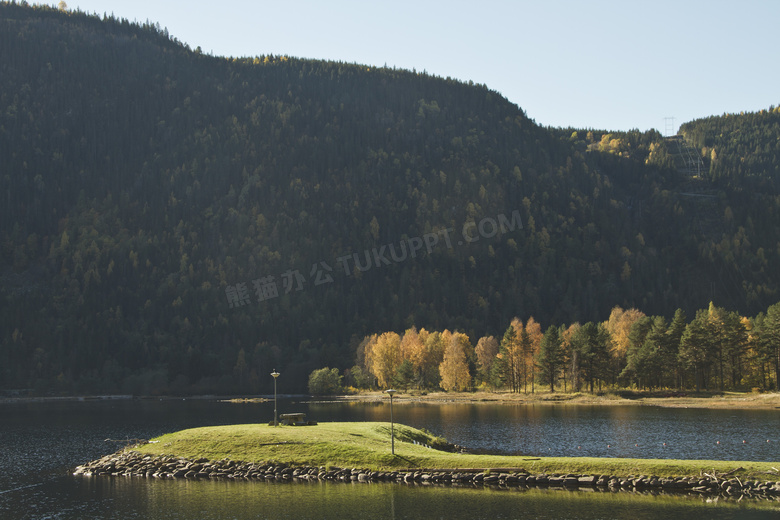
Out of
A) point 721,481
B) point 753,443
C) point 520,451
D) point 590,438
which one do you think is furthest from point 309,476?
point 753,443

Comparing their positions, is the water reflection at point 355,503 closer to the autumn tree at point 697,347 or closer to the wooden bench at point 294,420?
the wooden bench at point 294,420

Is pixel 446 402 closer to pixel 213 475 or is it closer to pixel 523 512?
pixel 213 475

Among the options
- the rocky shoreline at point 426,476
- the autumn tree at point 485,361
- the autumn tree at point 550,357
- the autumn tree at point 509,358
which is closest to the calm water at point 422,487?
the rocky shoreline at point 426,476

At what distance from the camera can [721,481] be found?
184 feet

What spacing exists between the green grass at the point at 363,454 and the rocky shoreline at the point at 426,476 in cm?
88

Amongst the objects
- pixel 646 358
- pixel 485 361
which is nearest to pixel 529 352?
pixel 485 361

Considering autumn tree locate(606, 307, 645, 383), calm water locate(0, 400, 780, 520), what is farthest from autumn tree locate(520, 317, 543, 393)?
calm water locate(0, 400, 780, 520)

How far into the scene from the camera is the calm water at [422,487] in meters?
53.2

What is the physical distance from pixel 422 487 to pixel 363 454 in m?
8.92

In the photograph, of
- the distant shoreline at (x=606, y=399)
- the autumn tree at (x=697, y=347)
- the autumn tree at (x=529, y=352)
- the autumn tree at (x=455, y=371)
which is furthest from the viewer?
the autumn tree at (x=455, y=371)

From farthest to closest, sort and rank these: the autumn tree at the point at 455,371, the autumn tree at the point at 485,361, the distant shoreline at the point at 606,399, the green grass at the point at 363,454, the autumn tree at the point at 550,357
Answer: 1. the autumn tree at the point at 485,361
2. the autumn tree at the point at 455,371
3. the autumn tree at the point at 550,357
4. the distant shoreline at the point at 606,399
5. the green grass at the point at 363,454

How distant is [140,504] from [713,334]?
125 m

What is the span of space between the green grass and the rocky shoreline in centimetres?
88

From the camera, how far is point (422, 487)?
60.7m
